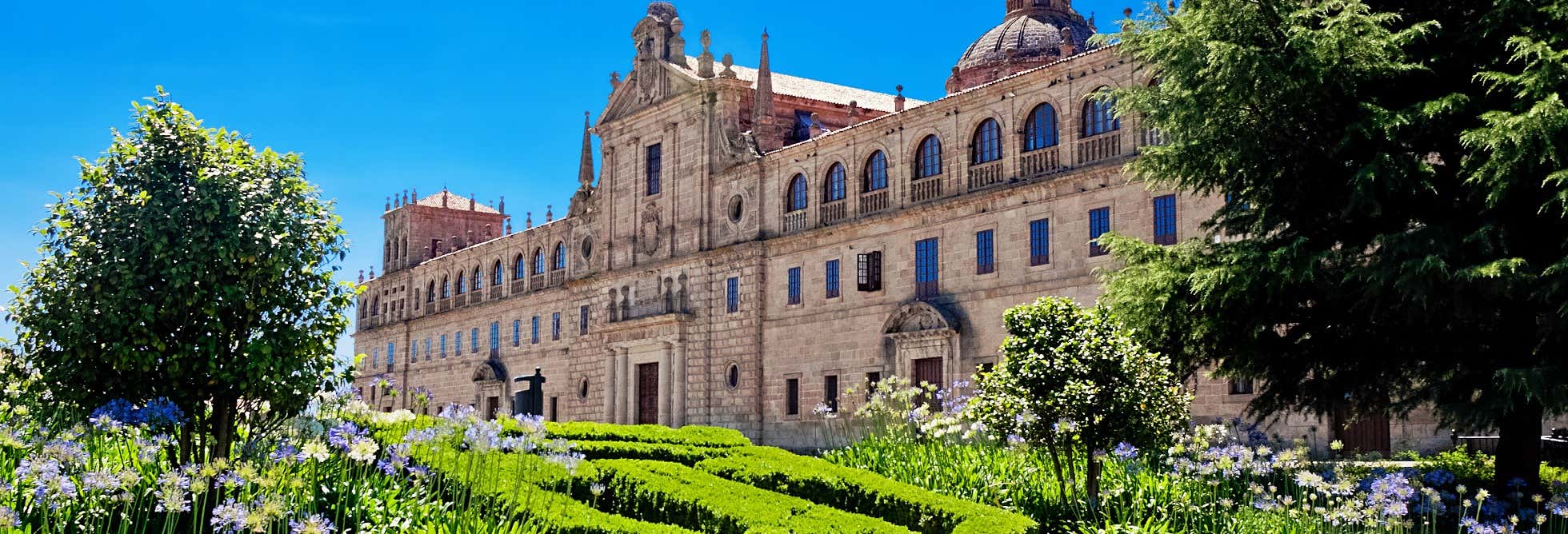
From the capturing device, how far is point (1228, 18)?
49.4ft

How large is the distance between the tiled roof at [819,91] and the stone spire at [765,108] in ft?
4.53

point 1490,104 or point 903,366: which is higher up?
point 1490,104

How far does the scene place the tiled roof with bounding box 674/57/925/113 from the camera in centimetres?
4341

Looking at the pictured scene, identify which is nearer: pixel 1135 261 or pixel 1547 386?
pixel 1547 386

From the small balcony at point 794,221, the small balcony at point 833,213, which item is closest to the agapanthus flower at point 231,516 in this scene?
the small balcony at point 833,213

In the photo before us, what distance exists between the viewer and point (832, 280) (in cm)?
3631

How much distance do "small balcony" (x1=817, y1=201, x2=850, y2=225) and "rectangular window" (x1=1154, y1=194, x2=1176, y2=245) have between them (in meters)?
10.5

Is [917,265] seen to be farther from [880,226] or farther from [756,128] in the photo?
[756,128]

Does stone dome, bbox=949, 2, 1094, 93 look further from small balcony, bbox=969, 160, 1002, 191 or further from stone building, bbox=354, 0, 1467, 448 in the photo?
small balcony, bbox=969, 160, 1002, 191

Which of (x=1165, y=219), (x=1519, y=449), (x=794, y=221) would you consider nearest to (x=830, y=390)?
(x=794, y=221)

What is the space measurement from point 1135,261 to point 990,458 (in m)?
3.13

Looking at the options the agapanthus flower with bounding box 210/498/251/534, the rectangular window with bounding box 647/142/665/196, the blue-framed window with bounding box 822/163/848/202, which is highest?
the rectangular window with bounding box 647/142/665/196

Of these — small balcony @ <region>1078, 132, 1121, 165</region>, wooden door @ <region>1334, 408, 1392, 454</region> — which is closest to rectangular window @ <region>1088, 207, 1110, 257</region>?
small balcony @ <region>1078, 132, 1121, 165</region>

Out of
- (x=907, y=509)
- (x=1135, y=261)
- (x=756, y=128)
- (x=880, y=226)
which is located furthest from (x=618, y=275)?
(x=907, y=509)
